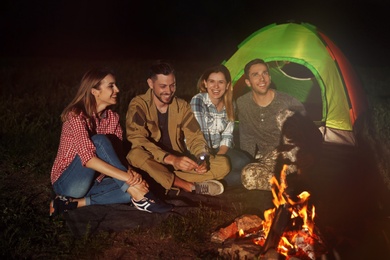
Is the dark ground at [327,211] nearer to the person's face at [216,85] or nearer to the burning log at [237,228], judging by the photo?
the burning log at [237,228]

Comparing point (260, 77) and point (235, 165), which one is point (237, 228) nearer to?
point (235, 165)

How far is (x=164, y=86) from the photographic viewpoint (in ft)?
16.8

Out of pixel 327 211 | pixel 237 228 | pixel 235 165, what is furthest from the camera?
pixel 235 165

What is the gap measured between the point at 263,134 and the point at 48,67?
34.4 feet

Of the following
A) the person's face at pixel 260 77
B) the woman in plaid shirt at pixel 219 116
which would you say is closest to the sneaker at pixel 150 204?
the woman in plaid shirt at pixel 219 116

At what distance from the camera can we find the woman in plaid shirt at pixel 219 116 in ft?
18.6

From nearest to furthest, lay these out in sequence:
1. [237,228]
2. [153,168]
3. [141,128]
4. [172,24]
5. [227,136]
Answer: [237,228], [153,168], [141,128], [227,136], [172,24]

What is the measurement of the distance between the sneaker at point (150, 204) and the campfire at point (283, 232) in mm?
727

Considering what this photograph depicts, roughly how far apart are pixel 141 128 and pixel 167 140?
1.47 ft

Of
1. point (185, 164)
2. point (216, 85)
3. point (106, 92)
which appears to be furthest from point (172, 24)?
point (106, 92)

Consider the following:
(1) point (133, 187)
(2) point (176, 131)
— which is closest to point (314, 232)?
(1) point (133, 187)

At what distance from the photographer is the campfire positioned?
11.7 ft

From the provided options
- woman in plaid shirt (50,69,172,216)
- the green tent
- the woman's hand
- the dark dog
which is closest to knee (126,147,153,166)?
woman in plaid shirt (50,69,172,216)

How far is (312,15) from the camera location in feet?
107
